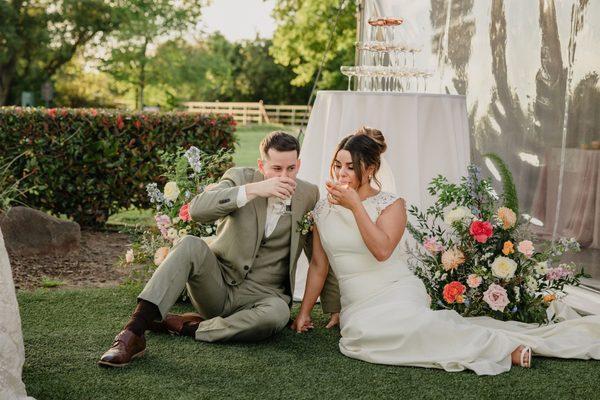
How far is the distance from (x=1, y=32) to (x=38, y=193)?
21.6 meters

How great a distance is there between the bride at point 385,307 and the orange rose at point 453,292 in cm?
12

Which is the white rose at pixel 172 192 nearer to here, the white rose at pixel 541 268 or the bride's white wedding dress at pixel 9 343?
the bride's white wedding dress at pixel 9 343

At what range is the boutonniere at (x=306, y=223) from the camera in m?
4.20

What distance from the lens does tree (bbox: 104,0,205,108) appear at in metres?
27.4

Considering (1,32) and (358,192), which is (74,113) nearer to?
(358,192)

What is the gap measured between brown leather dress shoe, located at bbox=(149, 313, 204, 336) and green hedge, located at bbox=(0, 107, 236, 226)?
338cm

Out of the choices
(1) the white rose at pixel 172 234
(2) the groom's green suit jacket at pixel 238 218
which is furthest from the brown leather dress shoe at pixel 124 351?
→ (1) the white rose at pixel 172 234

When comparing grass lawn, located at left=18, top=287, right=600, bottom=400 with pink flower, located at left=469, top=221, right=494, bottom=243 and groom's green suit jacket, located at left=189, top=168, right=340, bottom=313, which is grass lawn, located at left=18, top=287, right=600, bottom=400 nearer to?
groom's green suit jacket, located at left=189, top=168, right=340, bottom=313

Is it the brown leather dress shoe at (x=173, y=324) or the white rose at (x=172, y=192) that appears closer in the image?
the brown leather dress shoe at (x=173, y=324)

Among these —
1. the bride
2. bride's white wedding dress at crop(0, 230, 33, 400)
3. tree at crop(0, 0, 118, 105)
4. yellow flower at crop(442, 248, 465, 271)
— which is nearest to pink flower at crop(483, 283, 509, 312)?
the bride

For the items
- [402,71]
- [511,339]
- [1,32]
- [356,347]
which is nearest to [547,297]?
[511,339]

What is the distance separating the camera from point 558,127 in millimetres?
5652

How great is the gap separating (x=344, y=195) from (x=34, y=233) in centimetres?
342

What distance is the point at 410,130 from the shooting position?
495 centimetres
